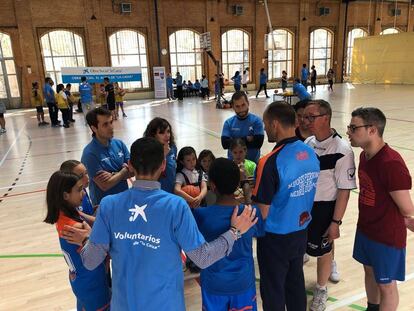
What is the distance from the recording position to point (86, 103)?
14281 mm

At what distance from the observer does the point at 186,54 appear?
80.0ft

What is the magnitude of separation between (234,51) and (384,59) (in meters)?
11.3

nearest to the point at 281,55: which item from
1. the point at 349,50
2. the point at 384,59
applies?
the point at 349,50

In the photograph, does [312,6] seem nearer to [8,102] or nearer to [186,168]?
[8,102]

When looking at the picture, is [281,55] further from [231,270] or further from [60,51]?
[231,270]

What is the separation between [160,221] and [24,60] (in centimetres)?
2182

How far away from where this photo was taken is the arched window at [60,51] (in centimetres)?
2089

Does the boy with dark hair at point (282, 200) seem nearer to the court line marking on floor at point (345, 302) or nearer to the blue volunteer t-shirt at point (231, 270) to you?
the blue volunteer t-shirt at point (231, 270)

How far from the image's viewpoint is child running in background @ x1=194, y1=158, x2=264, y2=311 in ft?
6.27

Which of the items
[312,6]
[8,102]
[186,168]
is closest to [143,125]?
[186,168]

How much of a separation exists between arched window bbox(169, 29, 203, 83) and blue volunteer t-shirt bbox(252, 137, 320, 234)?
23.0 meters

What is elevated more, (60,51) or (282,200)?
(60,51)

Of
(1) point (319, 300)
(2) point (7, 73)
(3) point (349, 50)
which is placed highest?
(3) point (349, 50)

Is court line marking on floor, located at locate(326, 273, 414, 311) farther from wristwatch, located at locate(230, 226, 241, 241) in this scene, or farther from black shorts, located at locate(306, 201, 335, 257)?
wristwatch, located at locate(230, 226, 241, 241)
